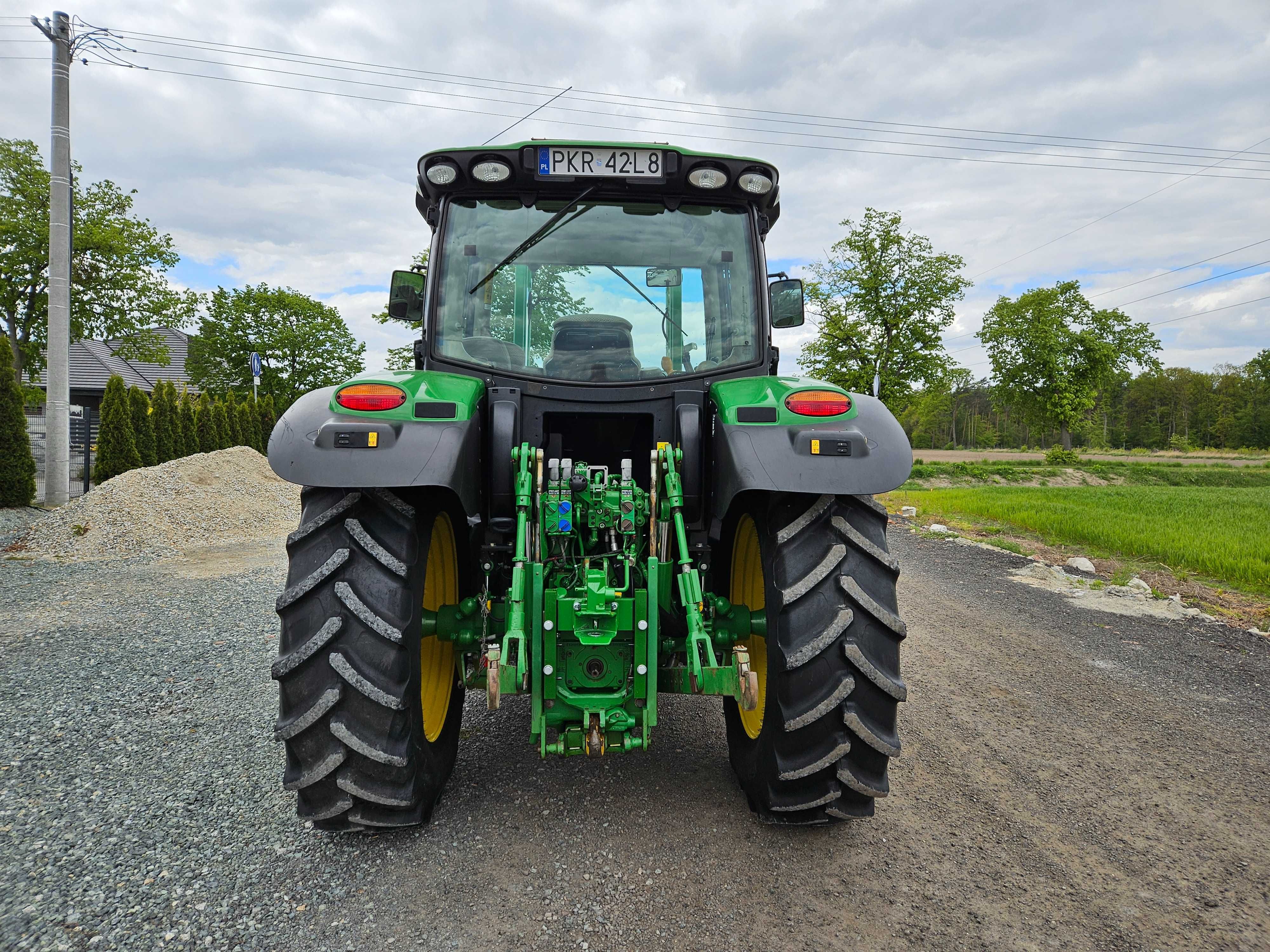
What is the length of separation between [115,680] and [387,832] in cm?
271

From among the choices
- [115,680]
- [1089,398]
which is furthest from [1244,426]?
[115,680]

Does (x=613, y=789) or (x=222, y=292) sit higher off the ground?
(x=222, y=292)

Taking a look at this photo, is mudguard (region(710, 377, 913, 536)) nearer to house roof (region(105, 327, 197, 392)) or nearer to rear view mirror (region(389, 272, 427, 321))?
rear view mirror (region(389, 272, 427, 321))

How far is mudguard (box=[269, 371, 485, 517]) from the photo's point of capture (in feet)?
7.36

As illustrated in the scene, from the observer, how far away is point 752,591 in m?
2.87

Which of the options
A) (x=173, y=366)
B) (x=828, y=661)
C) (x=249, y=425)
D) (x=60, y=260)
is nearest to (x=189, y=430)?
(x=249, y=425)

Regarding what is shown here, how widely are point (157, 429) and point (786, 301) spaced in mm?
16459

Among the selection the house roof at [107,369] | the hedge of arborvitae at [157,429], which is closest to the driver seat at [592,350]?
the hedge of arborvitae at [157,429]

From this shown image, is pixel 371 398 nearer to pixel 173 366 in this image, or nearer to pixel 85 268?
pixel 85 268

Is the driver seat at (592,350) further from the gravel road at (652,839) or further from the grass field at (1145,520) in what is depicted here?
the grass field at (1145,520)

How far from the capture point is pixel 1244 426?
60125 millimetres

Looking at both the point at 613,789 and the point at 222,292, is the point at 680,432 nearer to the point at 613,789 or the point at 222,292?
the point at 613,789

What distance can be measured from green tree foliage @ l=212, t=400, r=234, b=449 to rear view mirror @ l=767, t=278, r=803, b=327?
744 inches

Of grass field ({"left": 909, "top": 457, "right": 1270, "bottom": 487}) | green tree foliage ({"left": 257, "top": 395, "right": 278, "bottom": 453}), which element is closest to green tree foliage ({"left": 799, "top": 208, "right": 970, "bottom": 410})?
grass field ({"left": 909, "top": 457, "right": 1270, "bottom": 487})
